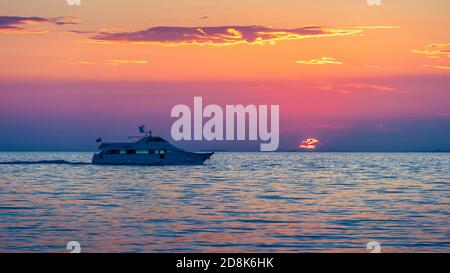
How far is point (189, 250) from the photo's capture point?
83.4ft

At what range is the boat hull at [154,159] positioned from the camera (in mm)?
103062

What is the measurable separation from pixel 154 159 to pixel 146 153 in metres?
1.57

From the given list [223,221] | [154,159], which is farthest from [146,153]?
[223,221]

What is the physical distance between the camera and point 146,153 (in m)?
103

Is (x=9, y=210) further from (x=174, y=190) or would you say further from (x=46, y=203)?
(x=174, y=190)

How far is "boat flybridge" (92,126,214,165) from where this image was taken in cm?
10275

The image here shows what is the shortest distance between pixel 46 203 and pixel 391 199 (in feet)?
80.6

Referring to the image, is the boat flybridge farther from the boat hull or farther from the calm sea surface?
the calm sea surface

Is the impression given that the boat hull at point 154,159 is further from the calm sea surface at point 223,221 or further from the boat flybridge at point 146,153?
the calm sea surface at point 223,221

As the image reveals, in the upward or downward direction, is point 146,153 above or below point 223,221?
below

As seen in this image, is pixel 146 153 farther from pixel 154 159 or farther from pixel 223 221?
pixel 223 221

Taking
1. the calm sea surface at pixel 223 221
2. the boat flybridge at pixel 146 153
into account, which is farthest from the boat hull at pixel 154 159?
the calm sea surface at pixel 223 221

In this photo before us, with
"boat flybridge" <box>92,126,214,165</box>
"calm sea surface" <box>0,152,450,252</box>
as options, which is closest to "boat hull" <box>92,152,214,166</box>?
"boat flybridge" <box>92,126,214,165</box>

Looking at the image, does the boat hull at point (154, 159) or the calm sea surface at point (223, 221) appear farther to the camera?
the boat hull at point (154, 159)
